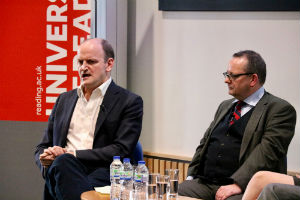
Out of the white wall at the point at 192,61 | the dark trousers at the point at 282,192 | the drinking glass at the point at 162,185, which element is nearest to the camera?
the dark trousers at the point at 282,192

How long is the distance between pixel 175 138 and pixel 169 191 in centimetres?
195

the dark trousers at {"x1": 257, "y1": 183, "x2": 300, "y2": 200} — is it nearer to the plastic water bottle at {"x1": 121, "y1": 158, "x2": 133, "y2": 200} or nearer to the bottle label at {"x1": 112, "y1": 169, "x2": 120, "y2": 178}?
the plastic water bottle at {"x1": 121, "y1": 158, "x2": 133, "y2": 200}

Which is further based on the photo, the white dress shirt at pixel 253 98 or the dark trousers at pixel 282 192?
the white dress shirt at pixel 253 98

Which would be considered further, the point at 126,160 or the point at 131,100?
the point at 131,100

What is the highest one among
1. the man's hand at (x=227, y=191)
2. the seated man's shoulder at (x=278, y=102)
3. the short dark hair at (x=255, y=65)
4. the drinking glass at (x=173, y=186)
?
the short dark hair at (x=255, y=65)

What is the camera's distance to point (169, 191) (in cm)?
270

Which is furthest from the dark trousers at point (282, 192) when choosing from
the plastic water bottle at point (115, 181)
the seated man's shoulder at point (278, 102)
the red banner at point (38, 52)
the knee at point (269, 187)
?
the red banner at point (38, 52)

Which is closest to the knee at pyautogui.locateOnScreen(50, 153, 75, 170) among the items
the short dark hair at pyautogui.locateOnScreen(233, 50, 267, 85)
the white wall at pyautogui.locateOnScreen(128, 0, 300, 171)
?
the short dark hair at pyautogui.locateOnScreen(233, 50, 267, 85)

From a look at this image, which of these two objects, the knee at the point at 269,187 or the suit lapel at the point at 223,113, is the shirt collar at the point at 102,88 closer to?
the suit lapel at the point at 223,113

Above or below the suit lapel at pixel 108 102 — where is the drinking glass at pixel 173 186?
below

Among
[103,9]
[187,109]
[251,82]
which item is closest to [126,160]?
[251,82]

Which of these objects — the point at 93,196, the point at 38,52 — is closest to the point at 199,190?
the point at 93,196

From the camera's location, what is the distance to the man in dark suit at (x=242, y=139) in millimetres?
3080

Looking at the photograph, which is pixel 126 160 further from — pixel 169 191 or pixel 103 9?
pixel 103 9
